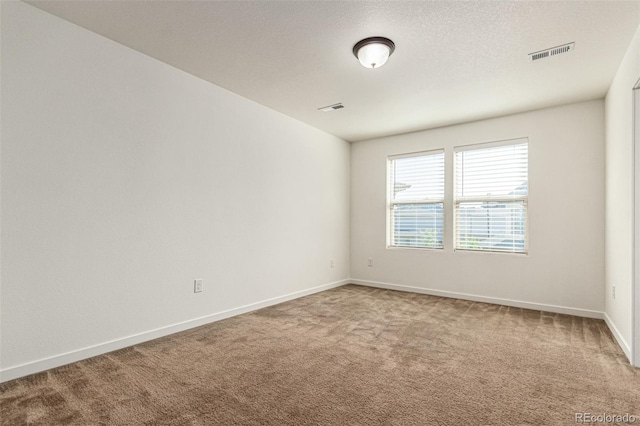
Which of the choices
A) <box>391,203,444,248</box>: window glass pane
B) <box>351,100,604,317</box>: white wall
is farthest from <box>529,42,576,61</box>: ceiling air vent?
<box>391,203,444,248</box>: window glass pane

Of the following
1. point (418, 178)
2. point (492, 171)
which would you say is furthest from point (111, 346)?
point (492, 171)

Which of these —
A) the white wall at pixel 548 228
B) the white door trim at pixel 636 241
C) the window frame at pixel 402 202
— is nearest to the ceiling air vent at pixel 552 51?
the white door trim at pixel 636 241

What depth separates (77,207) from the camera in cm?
260

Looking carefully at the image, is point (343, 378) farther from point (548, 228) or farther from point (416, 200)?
point (416, 200)

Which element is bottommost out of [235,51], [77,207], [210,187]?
[77,207]

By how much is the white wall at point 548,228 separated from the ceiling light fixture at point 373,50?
2.63m

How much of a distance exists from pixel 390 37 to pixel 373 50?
16 centimetres

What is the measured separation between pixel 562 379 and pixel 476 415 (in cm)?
93

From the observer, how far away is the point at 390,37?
268 cm

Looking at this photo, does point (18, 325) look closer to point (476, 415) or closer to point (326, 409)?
point (326, 409)

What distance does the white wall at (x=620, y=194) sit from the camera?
2695 millimetres

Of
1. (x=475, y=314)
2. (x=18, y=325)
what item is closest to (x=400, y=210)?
(x=475, y=314)

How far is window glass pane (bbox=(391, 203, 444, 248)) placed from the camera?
5164mm

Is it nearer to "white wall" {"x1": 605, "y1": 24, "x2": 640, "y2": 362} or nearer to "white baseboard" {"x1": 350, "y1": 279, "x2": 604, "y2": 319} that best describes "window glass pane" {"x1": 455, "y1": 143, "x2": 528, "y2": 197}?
"white wall" {"x1": 605, "y1": 24, "x2": 640, "y2": 362}
